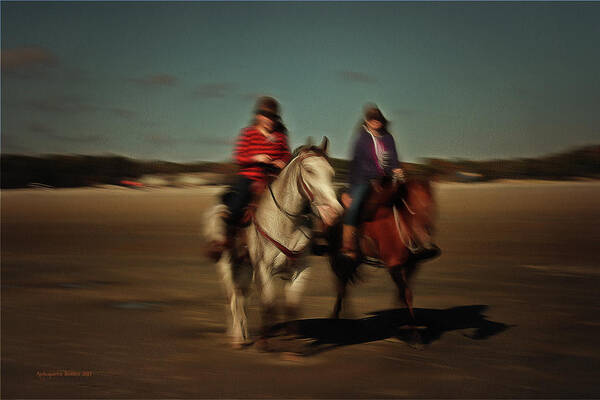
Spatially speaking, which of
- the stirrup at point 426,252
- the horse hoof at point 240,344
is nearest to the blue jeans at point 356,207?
the stirrup at point 426,252

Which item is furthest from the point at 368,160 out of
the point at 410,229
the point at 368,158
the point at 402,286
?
the point at 402,286

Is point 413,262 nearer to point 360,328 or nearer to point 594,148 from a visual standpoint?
point 360,328

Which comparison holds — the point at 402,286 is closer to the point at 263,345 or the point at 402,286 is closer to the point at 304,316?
the point at 263,345

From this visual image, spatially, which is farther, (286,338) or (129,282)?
(129,282)

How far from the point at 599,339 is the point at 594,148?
64021 mm

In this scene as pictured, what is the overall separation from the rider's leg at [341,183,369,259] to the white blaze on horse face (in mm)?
1107

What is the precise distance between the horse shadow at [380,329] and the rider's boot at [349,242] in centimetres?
110

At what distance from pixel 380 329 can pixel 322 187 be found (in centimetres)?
272

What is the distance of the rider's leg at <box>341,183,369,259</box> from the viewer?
6680 mm

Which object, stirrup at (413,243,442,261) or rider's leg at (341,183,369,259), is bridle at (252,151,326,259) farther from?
stirrup at (413,243,442,261)

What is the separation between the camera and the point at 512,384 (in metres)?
5.29

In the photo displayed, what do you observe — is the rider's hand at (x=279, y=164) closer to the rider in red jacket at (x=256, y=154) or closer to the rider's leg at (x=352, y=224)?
the rider in red jacket at (x=256, y=154)

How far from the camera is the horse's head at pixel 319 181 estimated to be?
5.46m

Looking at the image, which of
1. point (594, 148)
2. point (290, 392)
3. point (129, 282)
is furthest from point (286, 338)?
point (594, 148)
